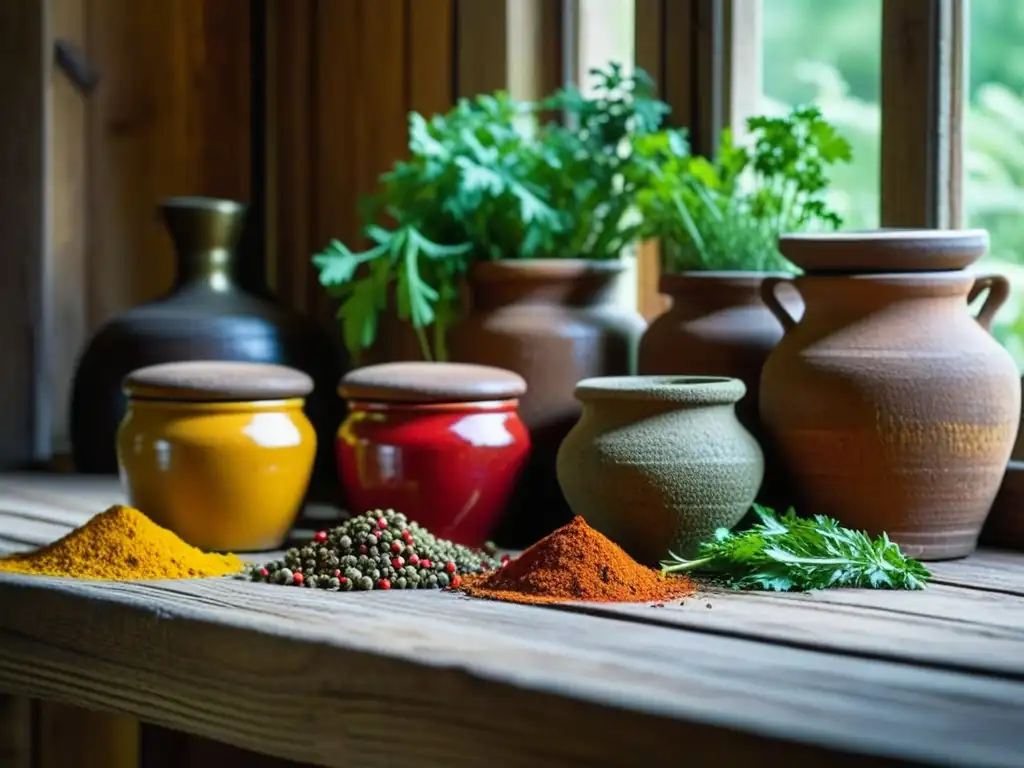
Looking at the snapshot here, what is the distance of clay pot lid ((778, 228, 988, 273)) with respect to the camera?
126cm

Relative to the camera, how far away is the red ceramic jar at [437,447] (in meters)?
1.37

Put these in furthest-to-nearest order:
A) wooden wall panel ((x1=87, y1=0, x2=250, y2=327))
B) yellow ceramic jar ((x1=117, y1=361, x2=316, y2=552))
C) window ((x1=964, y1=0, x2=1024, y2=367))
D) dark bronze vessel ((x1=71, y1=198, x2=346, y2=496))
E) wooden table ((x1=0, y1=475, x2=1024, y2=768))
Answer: wooden wall panel ((x1=87, y1=0, x2=250, y2=327)) → dark bronze vessel ((x1=71, y1=198, x2=346, y2=496)) → window ((x1=964, y1=0, x2=1024, y2=367)) → yellow ceramic jar ((x1=117, y1=361, x2=316, y2=552)) → wooden table ((x1=0, y1=475, x2=1024, y2=768))

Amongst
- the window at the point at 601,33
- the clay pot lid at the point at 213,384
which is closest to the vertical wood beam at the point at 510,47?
the window at the point at 601,33

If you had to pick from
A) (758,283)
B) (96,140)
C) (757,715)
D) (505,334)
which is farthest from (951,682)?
(96,140)

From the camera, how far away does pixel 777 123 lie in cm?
141

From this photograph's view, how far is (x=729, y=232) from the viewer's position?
4.91ft

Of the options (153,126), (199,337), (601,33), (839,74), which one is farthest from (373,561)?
(153,126)

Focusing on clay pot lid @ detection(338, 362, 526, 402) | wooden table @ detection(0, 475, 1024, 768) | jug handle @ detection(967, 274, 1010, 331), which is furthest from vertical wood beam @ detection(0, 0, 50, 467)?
jug handle @ detection(967, 274, 1010, 331)

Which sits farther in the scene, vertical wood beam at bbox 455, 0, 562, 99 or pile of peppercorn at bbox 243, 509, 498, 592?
vertical wood beam at bbox 455, 0, 562, 99

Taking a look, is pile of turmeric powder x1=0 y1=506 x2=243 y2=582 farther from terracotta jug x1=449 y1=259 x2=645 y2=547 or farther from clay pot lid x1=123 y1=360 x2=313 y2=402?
terracotta jug x1=449 y1=259 x2=645 y2=547

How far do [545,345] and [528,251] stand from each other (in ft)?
0.39

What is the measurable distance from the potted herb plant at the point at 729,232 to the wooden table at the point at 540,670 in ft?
1.01

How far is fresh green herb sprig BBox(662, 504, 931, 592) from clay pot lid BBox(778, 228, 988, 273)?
0.76 ft

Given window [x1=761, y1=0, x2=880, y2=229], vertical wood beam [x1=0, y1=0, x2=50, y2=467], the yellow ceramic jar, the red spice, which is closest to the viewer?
the red spice
